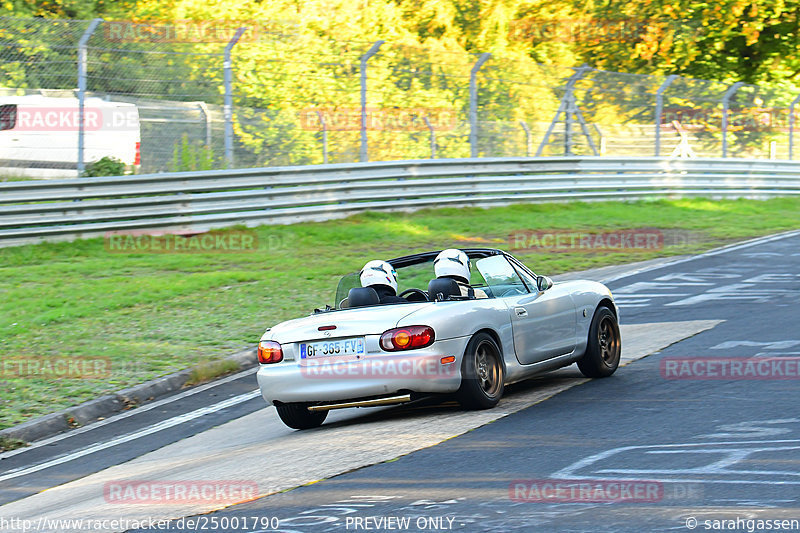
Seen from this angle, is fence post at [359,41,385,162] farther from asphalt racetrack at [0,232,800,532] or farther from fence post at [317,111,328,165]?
asphalt racetrack at [0,232,800,532]

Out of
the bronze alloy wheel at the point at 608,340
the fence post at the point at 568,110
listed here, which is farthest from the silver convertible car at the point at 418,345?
the fence post at the point at 568,110

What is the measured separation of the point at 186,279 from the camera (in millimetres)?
14445

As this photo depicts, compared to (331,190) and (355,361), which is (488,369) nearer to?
(355,361)

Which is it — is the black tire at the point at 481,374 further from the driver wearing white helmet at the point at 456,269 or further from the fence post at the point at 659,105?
the fence post at the point at 659,105

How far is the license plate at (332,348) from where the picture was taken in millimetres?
7539

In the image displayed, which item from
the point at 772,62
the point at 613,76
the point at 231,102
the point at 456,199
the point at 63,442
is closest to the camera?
the point at 63,442

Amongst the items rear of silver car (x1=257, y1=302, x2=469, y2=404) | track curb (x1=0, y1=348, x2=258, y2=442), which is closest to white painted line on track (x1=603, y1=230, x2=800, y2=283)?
track curb (x1=0, y1=348, x2=258, y2=442)

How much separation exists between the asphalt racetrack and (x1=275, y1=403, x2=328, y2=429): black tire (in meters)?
0.10

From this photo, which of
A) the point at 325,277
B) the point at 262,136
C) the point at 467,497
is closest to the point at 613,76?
the point at 262,136

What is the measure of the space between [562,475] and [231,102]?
13304 millimetres

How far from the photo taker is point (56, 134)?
1644 cm

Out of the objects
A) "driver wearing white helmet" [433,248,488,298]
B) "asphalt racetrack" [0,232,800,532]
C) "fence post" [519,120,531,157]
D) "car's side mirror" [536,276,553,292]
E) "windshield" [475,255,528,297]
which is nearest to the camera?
"asphalt racetrack" [0,232,800,532]

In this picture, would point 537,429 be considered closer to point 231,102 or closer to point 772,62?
point 231,102

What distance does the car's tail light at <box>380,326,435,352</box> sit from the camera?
7406mm
